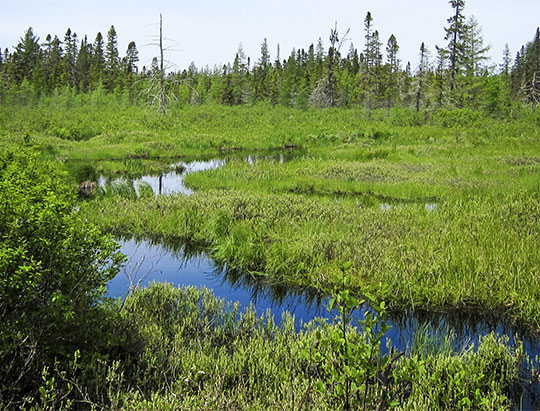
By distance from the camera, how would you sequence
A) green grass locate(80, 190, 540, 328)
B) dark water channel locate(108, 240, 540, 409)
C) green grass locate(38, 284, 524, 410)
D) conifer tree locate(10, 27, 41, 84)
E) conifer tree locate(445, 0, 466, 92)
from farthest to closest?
conifer tree locate(10, 27, 41, 84) < conifer tree locate(445, 0, 466, 92) < green grass locate(80, 190, 540, 328) < dark water channel locate(108, 240, 540, 409) < green grass locate(38, 284, 524, 410)

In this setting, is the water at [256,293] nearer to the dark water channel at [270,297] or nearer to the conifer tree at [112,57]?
the dark water channel at [270,297]

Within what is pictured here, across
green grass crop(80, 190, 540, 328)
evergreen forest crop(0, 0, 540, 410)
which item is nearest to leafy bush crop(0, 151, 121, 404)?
evergreen forest crop(0, 0, 540, 410)

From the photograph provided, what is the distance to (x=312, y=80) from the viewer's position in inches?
2490

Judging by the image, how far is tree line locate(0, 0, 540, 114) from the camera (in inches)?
1801

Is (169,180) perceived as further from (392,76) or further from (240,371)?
(392,76)

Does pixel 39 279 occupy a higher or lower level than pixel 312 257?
higher

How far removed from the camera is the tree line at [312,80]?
150ft

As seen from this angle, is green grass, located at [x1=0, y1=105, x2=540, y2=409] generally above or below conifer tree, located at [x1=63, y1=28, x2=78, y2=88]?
below

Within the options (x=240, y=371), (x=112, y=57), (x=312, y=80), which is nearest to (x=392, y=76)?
(x=312, y=80)

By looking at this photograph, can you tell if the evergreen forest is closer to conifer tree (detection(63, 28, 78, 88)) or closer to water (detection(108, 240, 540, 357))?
water (detection(108, 240, 540, 357))

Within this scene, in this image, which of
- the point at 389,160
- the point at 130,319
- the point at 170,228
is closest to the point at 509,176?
the point at 389,160

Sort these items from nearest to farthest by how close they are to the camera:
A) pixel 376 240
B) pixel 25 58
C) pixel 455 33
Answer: pixel 376 240 < pixel 455 33 < pixel 25 58

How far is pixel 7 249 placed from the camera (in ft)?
10.5

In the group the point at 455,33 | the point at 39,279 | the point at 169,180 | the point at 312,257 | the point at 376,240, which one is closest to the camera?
the point at 39,279
